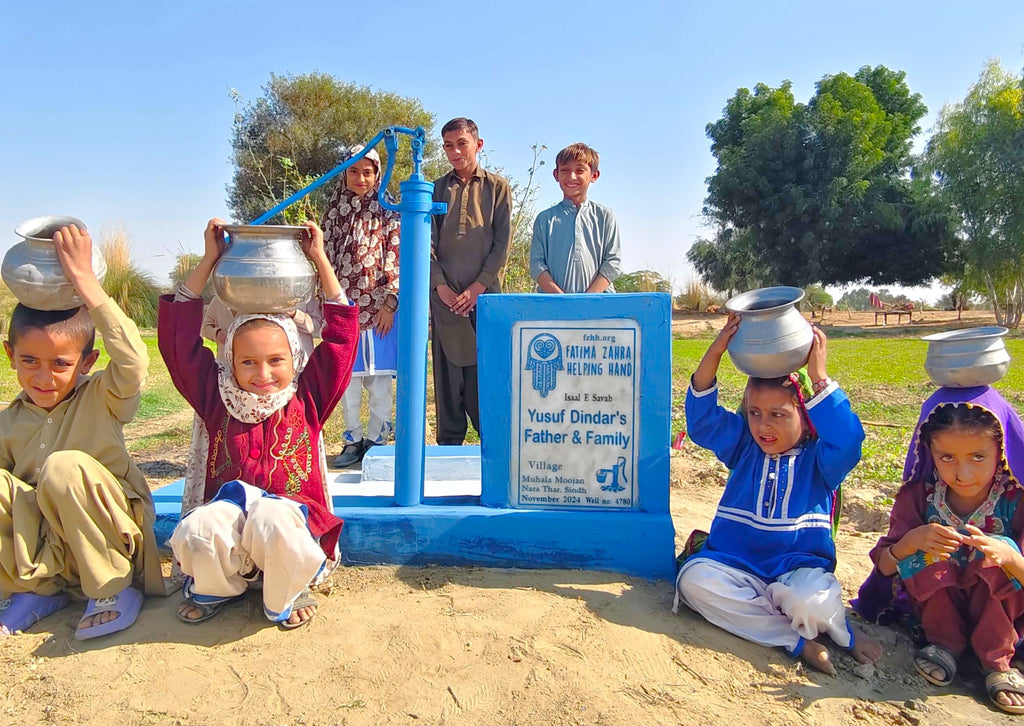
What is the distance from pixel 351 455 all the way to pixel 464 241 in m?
1.48

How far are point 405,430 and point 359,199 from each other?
1914 mm

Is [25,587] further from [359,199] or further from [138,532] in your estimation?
[359,199]

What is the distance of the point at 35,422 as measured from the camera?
2.67m

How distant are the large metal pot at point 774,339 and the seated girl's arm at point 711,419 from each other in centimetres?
13

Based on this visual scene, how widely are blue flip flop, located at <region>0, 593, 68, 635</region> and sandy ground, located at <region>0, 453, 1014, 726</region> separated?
0.05 m

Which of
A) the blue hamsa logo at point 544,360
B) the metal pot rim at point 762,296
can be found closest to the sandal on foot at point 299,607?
the blue hamsa logo at point 544,360

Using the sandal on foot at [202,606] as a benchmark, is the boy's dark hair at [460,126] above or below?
above

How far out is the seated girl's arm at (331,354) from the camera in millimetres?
2787

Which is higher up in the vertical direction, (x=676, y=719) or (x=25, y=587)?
(x=25, y=587)

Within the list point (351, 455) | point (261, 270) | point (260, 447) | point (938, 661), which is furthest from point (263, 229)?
point (938, 661)

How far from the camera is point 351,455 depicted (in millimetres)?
4570

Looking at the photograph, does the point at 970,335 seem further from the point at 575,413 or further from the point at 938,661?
the point at 575,413

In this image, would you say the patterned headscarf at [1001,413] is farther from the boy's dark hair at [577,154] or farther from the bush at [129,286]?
the bush at [129,286]

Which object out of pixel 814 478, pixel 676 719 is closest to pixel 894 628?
pixel 814 478
